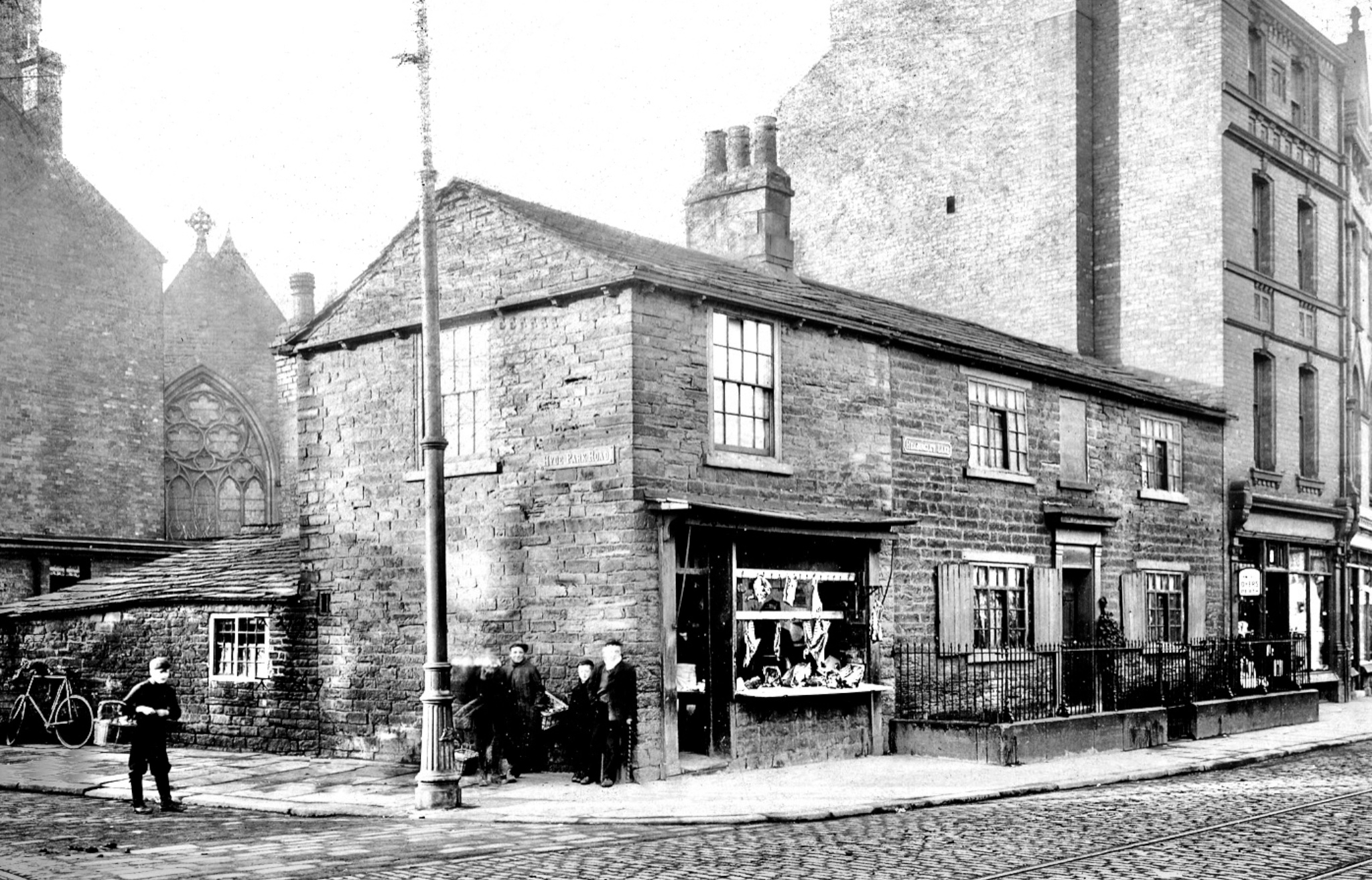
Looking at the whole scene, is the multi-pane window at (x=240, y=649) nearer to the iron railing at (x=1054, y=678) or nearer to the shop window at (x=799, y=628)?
the shop window at (x=799, y=628)

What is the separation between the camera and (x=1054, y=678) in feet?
66.2

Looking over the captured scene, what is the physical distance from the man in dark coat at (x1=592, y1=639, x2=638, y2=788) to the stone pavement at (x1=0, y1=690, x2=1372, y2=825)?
29cm

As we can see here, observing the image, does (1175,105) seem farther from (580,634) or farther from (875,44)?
(580,634)

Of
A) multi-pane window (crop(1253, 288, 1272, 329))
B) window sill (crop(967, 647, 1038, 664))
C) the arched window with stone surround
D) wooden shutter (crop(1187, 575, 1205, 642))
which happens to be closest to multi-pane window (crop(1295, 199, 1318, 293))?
multi-pane window (crop(1253, 288, 1272, 329))

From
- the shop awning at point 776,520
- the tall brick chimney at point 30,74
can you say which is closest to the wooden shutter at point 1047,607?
the shop awning at point 776,520

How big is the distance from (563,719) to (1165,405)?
13.6m

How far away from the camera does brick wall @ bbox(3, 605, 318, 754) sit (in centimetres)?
1903

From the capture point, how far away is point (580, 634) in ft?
53.6

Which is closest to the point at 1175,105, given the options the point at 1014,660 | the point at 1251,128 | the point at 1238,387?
the point at 1251,128

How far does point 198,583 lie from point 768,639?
8.18 metres

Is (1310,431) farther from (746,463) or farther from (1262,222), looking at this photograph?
(746,463)

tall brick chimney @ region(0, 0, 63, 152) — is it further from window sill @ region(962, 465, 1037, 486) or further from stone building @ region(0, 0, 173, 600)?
window sill @ region(962, 465, 1037, 486)

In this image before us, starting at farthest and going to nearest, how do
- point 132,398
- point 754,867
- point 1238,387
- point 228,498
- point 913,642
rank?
point 228,498 → point 132,398 → point 1238,387 → point 913,642 → point 754,867

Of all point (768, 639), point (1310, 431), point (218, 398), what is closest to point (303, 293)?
point (218, 398)
